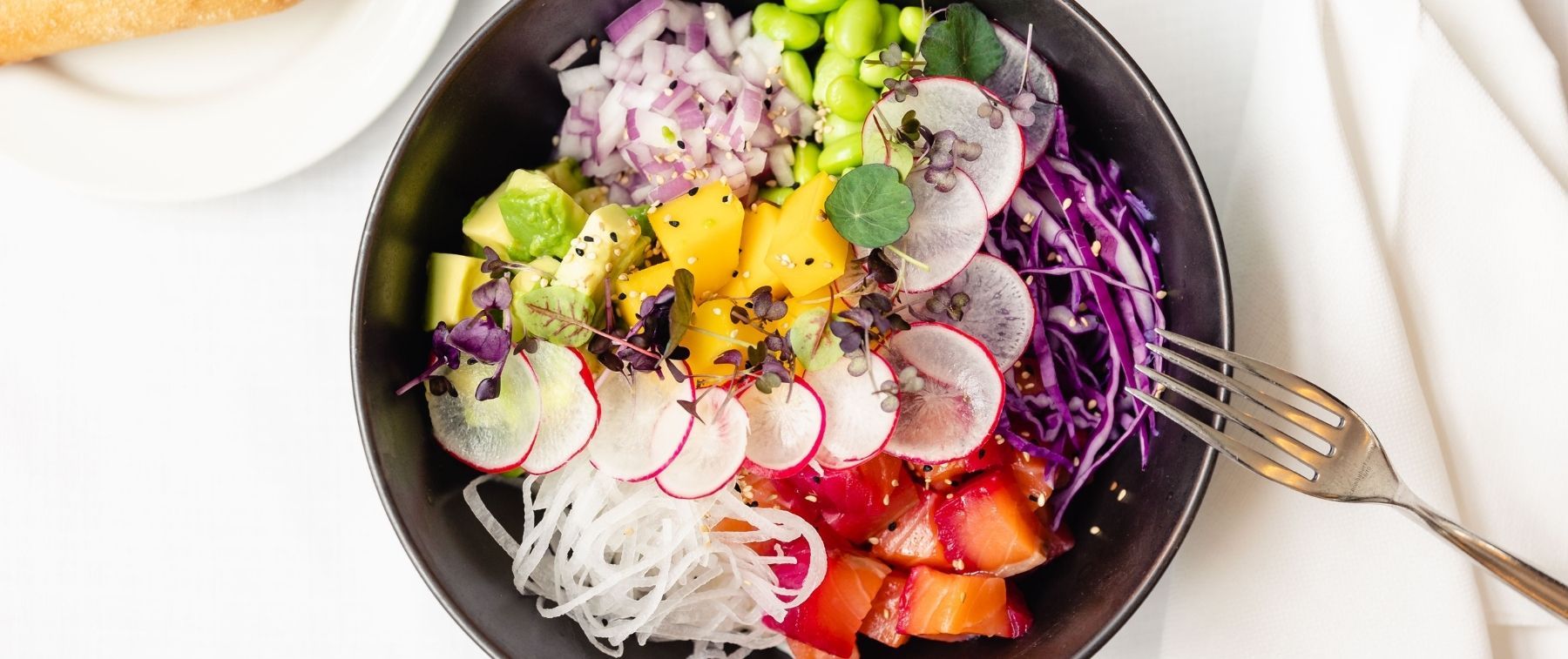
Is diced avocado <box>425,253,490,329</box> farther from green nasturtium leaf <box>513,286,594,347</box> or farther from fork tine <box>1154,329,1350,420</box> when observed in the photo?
fork tine <box>1154,329,1350,420</box>

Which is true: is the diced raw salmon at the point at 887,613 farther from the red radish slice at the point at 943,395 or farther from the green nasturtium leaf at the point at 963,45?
the green nasturtium leaf at the point at 963,45

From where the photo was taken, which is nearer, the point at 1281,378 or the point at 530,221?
the point at 1281,378

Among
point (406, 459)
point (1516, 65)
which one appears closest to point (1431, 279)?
point (1516, 65)

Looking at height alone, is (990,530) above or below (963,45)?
below

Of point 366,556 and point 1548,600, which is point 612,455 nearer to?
point 366,556

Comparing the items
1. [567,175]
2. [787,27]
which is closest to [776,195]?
[787,27]

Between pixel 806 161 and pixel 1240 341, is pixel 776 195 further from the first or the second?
pixel 1240 341

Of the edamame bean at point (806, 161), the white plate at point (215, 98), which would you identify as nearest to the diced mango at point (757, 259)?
the edamame bean at point (806, 161)
